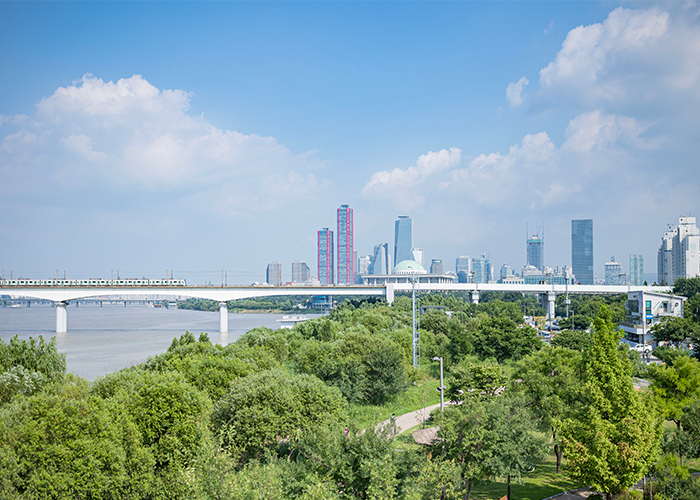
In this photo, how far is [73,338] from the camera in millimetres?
60938

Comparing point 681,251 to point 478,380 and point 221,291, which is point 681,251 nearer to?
point 221,291

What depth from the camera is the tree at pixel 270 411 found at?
16.7m

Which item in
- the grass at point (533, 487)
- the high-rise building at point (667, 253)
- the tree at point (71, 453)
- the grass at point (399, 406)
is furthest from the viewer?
the high-rise building at point (667, 253)

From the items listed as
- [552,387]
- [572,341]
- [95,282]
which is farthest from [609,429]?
[95,282]

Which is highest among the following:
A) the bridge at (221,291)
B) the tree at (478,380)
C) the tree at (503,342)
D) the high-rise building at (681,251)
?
the high-rise building at (681,251)

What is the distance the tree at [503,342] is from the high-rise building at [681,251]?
331ft

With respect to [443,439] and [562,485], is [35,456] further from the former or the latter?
[562,485]

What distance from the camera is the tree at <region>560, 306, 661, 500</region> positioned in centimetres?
1437

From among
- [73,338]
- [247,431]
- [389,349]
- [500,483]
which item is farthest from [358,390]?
[73,338]

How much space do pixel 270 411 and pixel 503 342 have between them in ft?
98.7

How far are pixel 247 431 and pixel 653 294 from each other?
206 feet

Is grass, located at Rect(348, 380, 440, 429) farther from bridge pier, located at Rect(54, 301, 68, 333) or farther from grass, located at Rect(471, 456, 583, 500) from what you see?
bridge pier, located at Rect(54, 301, 68, 333)

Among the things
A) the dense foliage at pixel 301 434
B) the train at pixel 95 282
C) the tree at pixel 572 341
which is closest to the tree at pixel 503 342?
the tree at pixel 572 341

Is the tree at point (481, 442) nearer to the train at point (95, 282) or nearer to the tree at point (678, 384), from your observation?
the tree at point (678, 384)
